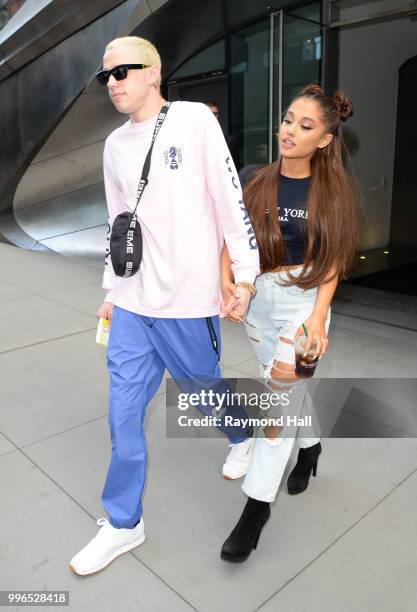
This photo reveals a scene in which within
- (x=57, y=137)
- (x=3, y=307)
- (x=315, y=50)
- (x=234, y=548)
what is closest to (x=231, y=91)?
(x=315, y=50)

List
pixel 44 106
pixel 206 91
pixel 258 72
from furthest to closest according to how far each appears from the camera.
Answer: pixel 44 106 < pixel 206 91 < pixel 258 72

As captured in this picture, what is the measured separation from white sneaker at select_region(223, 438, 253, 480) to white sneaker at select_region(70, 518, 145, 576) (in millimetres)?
632

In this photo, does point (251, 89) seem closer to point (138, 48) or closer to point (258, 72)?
point (258, 72)

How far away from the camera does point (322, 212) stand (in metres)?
2.17

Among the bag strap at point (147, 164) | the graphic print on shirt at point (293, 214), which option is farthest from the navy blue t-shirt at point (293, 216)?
the bag strap at point (147, 164)

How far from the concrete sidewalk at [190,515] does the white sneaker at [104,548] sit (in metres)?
0.04

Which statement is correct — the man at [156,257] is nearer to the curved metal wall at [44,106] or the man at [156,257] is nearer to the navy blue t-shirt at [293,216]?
the navy blue t-shirt at [293,216]

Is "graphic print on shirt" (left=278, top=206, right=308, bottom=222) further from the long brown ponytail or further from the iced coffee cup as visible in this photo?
the iced coffee cup

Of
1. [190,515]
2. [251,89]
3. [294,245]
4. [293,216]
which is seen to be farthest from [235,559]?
[251,89]

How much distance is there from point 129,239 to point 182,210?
0.75 ft

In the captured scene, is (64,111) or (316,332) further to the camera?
(64,111)

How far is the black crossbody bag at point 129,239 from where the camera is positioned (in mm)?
2072

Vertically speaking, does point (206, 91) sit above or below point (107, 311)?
above

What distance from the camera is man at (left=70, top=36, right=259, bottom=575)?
81.3 inches
